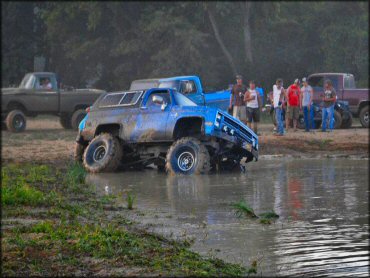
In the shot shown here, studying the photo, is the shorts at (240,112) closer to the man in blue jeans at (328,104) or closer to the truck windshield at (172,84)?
the truck windshield at (172,84)

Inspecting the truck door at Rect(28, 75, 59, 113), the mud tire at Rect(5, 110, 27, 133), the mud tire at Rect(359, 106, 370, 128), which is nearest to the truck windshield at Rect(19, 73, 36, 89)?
the truck door at Rect(28, 75, 59, 113)

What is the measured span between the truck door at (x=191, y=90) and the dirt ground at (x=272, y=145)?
2.04 m

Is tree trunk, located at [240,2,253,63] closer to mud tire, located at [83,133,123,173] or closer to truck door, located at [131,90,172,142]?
mud tire, located at [83,133,123,173]

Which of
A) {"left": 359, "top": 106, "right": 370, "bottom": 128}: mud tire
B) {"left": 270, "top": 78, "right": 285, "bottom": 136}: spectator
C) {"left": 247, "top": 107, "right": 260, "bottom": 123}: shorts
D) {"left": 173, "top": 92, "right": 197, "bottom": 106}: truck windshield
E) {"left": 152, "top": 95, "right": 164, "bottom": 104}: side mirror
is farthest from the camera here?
{"left": 359, "top": 106, "right": 370, "bottom": 128}: mud tire

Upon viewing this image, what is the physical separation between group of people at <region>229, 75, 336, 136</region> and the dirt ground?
0.45 meters

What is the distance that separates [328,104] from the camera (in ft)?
103

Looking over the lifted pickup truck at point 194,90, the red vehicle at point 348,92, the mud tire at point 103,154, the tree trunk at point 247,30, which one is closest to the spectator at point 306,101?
the red vehicle at point 348,92

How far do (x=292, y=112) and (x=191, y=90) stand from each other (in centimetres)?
547

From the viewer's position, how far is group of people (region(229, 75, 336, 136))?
92.8 ft

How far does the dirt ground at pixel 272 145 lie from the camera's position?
24.9 metres

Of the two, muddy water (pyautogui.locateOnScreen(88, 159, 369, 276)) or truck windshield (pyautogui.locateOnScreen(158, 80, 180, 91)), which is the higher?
truck windshield (pyautogui.locateOnScreen(158, 80, 180, 91))

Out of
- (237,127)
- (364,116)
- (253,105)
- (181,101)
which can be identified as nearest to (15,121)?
(253,105)

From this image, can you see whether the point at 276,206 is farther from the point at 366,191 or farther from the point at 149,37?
the point at 149,37

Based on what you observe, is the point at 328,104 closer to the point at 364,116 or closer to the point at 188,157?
the point at 364,116
